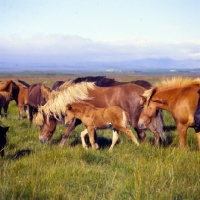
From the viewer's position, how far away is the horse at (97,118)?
831 cm

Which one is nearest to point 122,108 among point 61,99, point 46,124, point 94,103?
point 94,103

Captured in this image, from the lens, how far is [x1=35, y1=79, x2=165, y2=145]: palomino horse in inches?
354

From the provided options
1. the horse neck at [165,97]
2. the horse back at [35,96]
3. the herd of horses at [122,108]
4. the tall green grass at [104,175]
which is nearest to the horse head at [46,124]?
the herd of horses at [122,108]

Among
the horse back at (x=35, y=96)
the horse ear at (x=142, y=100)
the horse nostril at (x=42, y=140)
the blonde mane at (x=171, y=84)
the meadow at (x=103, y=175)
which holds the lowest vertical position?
the horse nostril at (x=42, y=140)

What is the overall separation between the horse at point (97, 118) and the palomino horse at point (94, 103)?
0.93ft

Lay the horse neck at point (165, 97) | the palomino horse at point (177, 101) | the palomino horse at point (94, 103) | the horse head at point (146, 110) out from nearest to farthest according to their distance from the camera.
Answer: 1. the palomino horse at point (177, 101)
2. the horse neck at point (165, 97)
3. the horse head at point (146, 110)
4. the palomino horse at point (94, 103)

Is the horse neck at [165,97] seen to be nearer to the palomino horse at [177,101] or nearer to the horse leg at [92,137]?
the palomino horse at [177,101]

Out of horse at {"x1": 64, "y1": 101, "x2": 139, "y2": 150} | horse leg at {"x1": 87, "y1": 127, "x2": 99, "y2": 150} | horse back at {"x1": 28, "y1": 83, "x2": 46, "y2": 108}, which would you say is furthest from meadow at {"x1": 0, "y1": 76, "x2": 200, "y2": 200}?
horse back at {"x1": 28, "y1": 83, "x2": 46, "y2": 108}

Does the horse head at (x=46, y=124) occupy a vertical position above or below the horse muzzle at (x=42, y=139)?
above

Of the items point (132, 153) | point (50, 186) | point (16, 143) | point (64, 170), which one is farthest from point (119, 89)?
point (50, 186)

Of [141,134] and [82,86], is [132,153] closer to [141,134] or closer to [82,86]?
[141,134]

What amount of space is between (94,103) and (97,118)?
1.02 meters

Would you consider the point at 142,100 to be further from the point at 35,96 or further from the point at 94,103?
the point at 35,96

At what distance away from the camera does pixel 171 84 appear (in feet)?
27.8
